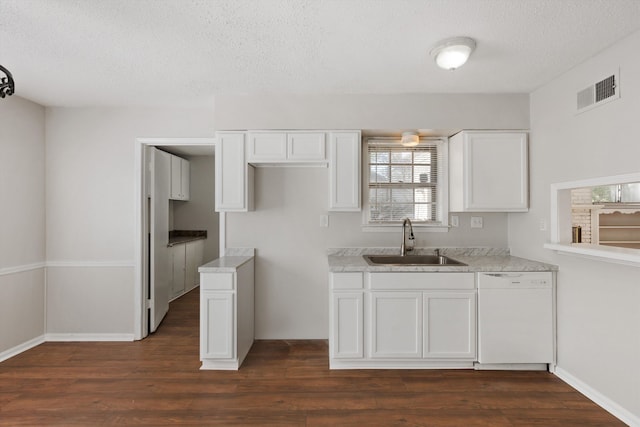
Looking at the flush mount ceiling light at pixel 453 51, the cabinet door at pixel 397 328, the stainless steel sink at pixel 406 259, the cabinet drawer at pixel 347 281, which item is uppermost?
the flush mount ceiling light at pixel 453 51

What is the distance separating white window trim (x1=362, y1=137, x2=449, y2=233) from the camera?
11.4 feet

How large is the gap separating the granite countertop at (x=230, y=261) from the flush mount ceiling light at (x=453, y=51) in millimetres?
2176

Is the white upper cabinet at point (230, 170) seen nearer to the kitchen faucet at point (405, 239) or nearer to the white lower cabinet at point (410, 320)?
the white lower cabinet at point (410, 320)

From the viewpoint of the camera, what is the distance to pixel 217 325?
9.10 ft

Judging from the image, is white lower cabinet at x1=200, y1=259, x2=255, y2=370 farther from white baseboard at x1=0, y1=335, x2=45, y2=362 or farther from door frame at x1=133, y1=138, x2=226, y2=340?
white baseboard at x1=0, y1=335, x2=45, y2=362

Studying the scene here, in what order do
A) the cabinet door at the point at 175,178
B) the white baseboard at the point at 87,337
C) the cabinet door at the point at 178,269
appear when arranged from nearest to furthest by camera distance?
the white baseboard at the point at 87,337 < the cabinet door at the point at 178,269 < the cabinet door at the point at 175,178

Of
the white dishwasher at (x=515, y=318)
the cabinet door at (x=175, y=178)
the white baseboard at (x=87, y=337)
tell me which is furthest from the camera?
the cabinet door at (x=175, y=178)

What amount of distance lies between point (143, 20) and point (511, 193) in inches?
124

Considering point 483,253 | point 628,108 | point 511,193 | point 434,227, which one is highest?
point 628,108

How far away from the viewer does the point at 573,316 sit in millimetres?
2605

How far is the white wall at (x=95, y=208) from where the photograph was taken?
11.7 ft

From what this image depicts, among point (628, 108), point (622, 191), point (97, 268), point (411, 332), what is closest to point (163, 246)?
point (97, 268)

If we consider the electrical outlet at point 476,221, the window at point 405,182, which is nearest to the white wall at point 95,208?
the window at point 405,182

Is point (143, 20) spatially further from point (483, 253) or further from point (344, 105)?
point (483, 253)
